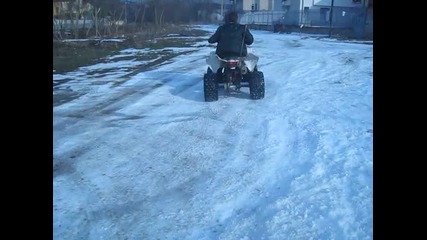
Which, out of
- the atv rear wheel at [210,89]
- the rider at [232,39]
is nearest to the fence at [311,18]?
the rider at [232,39]

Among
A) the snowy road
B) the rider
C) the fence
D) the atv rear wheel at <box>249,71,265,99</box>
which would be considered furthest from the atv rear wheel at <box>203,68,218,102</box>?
the fence

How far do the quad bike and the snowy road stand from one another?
0.23 metres

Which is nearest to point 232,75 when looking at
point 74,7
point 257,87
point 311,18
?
point 257,87

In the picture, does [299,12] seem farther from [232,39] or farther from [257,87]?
[257,87]

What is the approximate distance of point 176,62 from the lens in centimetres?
1642

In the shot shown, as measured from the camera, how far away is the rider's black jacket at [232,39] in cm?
912

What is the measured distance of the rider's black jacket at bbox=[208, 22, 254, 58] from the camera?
9.12 m

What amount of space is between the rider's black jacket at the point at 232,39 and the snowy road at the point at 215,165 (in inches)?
37.8

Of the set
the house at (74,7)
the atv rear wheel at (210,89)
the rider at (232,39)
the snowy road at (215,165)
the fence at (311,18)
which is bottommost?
the snowy road at (215,165)

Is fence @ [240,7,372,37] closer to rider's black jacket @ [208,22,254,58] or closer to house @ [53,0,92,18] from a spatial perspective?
house @ [53,0,92,18]

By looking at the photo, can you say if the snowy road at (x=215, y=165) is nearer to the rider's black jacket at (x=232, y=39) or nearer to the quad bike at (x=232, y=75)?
the quad bike at (x=232, y=75)
